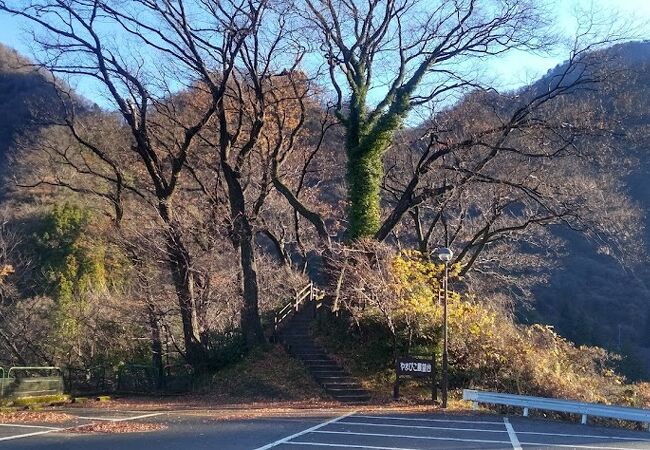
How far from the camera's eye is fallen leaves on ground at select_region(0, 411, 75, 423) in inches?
691

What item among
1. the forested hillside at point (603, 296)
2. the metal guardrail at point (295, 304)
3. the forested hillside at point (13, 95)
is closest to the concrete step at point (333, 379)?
the metal guardrail at point (295, 304)

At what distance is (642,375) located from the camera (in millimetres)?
43594

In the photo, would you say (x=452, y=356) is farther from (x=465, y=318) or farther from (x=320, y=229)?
(x=320, y=229)

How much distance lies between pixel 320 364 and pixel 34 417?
1108cm

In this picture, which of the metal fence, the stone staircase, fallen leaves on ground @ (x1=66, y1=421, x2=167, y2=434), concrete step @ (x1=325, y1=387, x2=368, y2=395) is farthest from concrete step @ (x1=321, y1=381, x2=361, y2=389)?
the metal fence

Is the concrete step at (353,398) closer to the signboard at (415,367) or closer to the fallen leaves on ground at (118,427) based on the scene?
the signboard at (415,367)

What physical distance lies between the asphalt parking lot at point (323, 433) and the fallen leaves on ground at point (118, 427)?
22 cm

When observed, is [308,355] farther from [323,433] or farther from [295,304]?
[323,433]

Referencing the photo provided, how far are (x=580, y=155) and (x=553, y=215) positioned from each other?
135 inches

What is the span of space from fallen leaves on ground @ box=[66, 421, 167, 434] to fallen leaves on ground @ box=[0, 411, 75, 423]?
1632 mm

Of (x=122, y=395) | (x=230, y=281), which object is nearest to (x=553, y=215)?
(x=230, y=281)

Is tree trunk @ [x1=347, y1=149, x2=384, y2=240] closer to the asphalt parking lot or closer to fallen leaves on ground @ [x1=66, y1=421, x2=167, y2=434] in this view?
the asphalt parking lot

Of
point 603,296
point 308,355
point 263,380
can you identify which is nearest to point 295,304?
point 308,355

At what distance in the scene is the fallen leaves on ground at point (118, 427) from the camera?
1556cm
